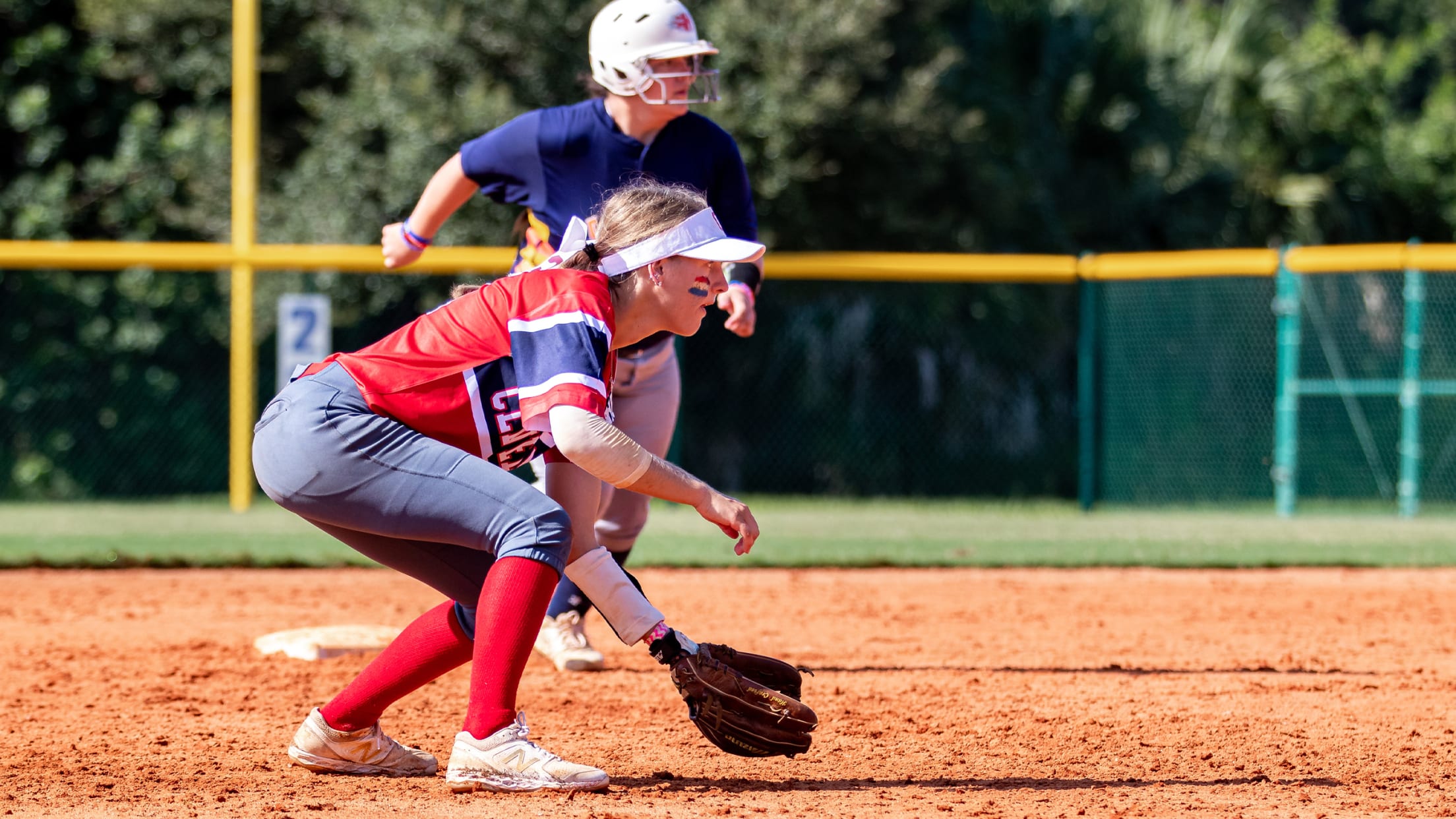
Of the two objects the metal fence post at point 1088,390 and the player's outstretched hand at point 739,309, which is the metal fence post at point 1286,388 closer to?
the metal fence post at point 1088,390

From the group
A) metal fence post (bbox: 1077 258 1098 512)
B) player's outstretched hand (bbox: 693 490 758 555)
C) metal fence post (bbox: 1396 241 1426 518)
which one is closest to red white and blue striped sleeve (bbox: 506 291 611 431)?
player's outstretched hand (bbox: 693 490 758 555)

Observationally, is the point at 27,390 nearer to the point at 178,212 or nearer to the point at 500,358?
the point at 178,212

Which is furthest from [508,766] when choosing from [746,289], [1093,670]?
[1093,670]

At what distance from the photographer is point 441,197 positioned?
194 inches

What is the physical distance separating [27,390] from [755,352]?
6151 millimetres

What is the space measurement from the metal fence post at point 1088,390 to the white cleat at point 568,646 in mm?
7218

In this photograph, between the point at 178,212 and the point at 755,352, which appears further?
the point at 178,212

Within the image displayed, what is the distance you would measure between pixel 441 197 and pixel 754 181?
871cm

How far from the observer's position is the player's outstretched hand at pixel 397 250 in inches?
195

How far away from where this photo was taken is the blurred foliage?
12.9 meters

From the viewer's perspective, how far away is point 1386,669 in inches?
205

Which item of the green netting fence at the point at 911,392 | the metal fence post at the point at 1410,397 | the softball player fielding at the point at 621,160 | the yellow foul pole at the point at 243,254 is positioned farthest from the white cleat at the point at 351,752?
the metal fence post at the point at 1410,397

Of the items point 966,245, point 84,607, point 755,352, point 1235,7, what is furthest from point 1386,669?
point 1235,7

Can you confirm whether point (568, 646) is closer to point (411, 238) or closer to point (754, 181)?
point (411, 238)
